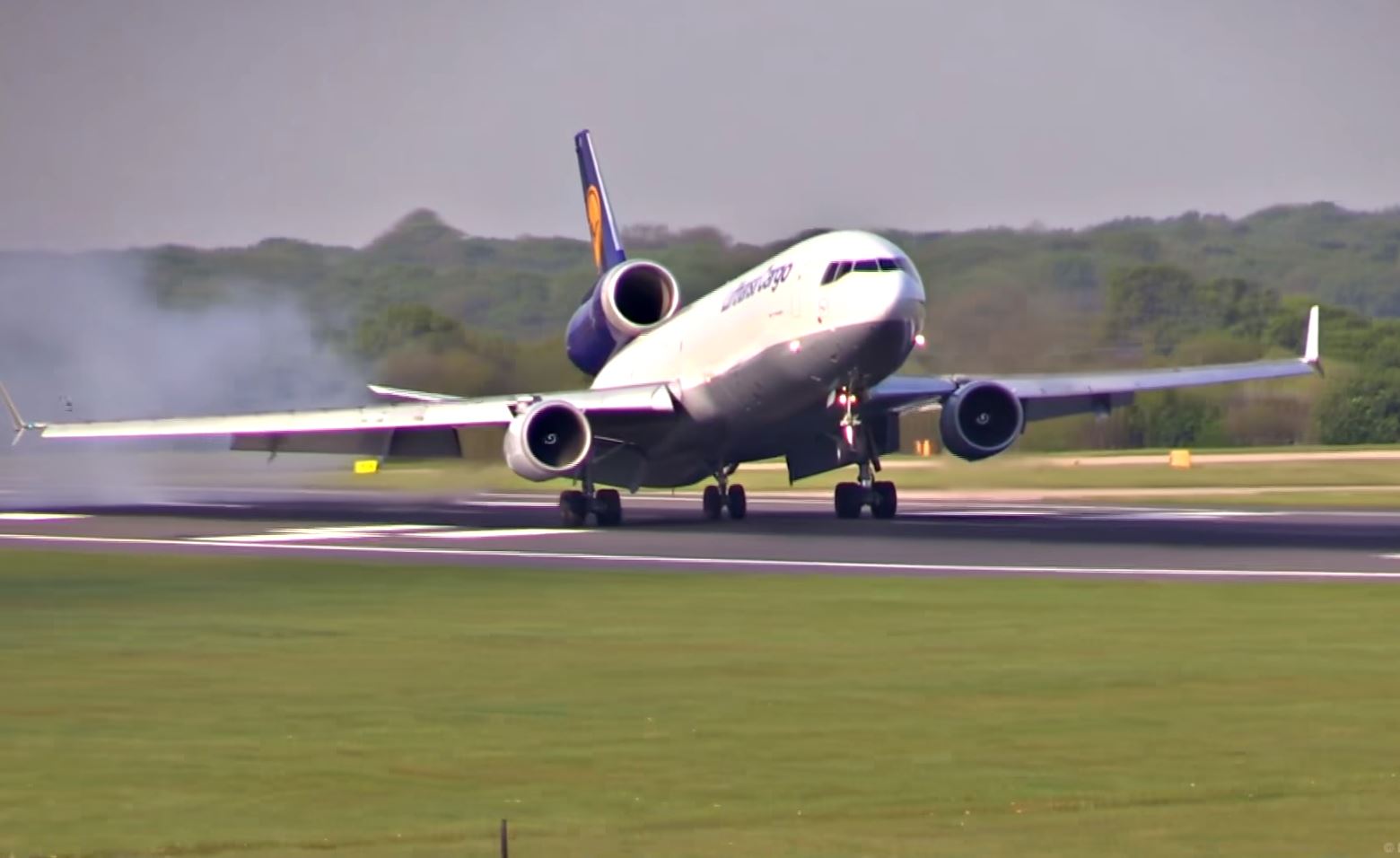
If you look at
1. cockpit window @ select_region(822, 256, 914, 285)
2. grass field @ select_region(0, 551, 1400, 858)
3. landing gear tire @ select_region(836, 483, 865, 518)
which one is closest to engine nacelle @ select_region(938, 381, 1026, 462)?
landing gear tire @ select_region(836, 483, 865, 518)

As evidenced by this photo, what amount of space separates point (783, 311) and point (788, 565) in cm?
1002

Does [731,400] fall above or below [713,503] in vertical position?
above

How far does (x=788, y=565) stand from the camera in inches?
1127

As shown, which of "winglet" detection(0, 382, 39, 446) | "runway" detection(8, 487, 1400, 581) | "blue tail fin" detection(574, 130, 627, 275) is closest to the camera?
"runway" detection(8, 487, 1400, 581)

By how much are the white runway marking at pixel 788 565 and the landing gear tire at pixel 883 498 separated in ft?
33.2

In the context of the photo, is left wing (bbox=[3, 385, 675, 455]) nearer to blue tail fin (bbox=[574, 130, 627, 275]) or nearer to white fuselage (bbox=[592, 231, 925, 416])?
white fuselage (bbox=[592, 231, 925, 416])

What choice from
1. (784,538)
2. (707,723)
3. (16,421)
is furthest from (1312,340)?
(707,723)

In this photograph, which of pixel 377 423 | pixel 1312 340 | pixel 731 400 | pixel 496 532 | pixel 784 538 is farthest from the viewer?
pixel 1312 340

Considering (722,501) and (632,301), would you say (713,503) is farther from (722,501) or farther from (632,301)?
(632,301)

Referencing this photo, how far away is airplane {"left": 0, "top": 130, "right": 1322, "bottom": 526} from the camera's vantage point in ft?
122

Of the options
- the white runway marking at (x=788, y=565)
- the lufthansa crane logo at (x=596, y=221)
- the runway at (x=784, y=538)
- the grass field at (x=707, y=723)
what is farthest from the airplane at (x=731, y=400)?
the grass field at (x=707, y=723)

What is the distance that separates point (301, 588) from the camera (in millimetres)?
25125

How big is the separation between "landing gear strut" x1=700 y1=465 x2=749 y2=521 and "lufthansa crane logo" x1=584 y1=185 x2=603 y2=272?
9.71 meters

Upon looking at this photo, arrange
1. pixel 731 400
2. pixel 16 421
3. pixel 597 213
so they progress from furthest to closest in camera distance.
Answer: pixel 597 213, pixel 16 421, pixel 731 400
